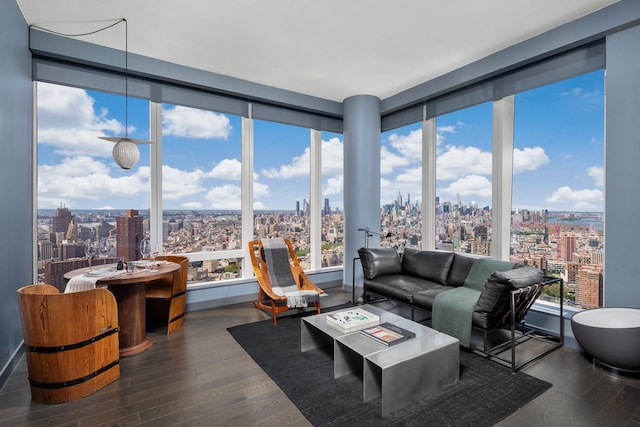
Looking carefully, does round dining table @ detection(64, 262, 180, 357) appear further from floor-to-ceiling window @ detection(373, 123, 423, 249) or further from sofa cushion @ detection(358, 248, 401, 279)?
floor-to-ceiling window @ detection(373, 123, 423, 249)

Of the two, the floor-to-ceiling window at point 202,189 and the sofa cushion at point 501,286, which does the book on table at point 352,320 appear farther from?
the floor-to-ceiling window at point 202,189

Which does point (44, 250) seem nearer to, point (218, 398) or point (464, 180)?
point (218, 398)

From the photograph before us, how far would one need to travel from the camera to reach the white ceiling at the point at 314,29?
2.91 meters

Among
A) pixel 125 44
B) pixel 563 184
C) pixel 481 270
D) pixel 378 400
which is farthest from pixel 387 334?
pixel 125 44

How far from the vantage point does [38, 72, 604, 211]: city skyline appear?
3438 millimetres

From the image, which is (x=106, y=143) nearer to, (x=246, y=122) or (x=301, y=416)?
(x=246, y=122)

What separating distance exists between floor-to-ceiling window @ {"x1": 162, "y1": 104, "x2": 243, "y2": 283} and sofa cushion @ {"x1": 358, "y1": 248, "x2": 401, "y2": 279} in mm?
1890

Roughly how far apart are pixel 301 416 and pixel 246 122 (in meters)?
4.01

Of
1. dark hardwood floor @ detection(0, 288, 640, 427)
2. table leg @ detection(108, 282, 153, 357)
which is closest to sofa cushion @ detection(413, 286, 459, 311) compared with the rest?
dark hardwood floor @ detection(0, 288, 640, 427)

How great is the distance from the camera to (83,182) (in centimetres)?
381

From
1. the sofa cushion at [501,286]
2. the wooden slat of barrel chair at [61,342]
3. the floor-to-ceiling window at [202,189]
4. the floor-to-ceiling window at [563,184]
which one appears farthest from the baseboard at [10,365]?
the floor-to-ceiling window at [563,184]

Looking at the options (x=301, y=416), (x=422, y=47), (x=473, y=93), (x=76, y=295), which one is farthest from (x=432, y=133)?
Result: (x=76, y=295)

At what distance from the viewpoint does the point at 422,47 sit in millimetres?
3660

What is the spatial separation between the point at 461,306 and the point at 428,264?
121 centimetres
